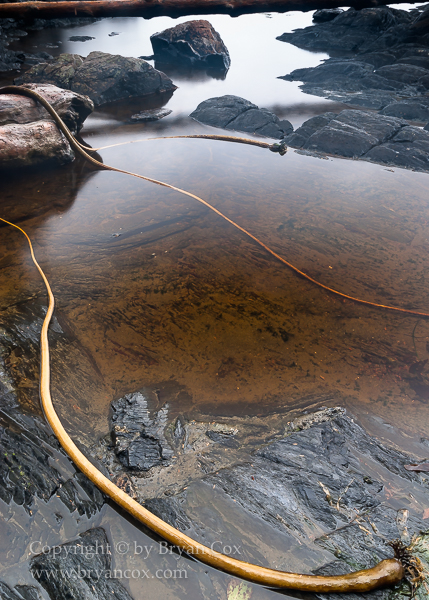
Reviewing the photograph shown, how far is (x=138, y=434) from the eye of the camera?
171cm

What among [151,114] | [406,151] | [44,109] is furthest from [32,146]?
[406,151]

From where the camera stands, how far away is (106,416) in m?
1.81

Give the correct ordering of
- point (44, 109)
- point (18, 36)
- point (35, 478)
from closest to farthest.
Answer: point (35, 478), point (44, 109), point (18, 36)

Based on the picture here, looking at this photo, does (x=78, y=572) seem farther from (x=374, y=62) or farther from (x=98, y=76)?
(x=374, y=62)

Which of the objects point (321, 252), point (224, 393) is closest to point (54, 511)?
point (224, 393)

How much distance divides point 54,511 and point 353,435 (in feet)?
4.52

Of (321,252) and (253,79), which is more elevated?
(253,79)

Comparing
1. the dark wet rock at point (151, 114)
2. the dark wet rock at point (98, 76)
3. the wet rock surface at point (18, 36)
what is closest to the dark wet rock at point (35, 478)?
the dark wet rock at point (151, 114)

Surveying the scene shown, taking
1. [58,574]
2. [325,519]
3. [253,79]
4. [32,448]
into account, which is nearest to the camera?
[58,574]

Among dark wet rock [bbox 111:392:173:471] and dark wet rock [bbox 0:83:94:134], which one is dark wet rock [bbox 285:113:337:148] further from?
dark wet rock [bbox 111:392:173:471]

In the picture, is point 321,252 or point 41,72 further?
point 41,72

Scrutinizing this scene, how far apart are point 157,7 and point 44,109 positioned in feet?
6.92

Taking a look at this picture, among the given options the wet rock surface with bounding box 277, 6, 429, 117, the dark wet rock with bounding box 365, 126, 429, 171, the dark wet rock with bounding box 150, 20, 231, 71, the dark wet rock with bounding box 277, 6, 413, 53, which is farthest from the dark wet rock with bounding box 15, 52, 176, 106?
the dark wet rock with bounding box 277, 6, 413, 53

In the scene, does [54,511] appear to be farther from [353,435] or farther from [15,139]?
[15,139]
